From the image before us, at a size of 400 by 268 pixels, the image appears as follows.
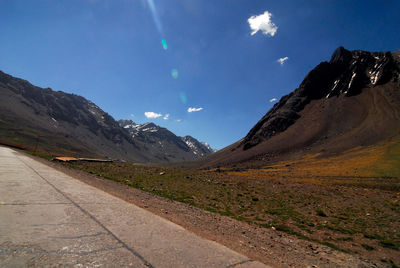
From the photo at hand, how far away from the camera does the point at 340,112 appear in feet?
489

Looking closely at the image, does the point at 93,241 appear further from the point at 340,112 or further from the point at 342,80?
the point at 342,80

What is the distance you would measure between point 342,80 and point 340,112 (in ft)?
170

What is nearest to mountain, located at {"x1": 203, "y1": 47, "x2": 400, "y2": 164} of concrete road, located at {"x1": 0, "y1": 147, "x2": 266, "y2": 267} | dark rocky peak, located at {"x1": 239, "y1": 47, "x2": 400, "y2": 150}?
dark rocky peak, located at {"x1": 239, "y1": 47, "x2": 400, "y2": 150}

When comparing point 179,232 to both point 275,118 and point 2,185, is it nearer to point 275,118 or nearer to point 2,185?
point 2,185

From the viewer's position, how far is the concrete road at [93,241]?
11.1 ft

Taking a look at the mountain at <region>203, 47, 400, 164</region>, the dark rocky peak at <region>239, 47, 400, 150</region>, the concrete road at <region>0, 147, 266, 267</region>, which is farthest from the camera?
the dark rocky peak at <region>239, 47, 400, 150</region>

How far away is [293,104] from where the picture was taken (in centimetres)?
19512

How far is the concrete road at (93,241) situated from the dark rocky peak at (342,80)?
182m

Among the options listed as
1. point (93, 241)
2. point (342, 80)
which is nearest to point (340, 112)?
point (342, 80)

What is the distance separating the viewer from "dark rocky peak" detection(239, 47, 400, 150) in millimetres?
164125

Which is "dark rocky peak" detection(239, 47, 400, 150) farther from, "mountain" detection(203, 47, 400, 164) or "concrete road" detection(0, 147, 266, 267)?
"concrete road" detection(0, 147, 266, 267)

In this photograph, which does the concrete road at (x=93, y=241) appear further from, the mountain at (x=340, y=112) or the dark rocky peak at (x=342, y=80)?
the dark rocky peak at (x=342, y=80)

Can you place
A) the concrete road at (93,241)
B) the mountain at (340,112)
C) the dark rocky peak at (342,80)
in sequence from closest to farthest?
the concrete road at (93,241)
the mountain at (340,112)
the dark rocky peak at (342,80)

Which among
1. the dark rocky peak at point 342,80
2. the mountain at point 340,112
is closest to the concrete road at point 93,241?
the mountain at point 340,112
